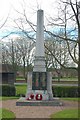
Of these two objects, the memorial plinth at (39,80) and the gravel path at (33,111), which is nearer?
the gravel path at (33,111)

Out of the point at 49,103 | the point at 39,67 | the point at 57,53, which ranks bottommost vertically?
the point at 49,103

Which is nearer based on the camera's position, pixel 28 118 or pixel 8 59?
pixel 28 118

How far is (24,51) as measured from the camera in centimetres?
4306

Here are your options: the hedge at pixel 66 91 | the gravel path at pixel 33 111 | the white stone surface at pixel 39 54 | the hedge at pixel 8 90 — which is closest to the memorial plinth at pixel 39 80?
the white stone surface at pixel 39 54

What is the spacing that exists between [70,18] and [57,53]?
18412 mm

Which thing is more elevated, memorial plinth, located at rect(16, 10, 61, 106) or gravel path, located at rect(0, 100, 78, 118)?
memorial plinth, located at rect(16, 10, 61, 106)

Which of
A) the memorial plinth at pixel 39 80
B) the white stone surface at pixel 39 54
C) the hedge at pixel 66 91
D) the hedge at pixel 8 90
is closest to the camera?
the memorial plinth at pixel 39 80

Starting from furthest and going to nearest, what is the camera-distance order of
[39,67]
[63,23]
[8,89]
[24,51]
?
[24,51] < [8,89] < [63,23] < [39,67]

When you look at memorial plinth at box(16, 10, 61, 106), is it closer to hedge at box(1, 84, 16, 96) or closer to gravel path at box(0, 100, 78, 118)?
gravel path at box(0, 100, 78, 118)

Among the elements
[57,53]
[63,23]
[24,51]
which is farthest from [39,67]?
[24,51]

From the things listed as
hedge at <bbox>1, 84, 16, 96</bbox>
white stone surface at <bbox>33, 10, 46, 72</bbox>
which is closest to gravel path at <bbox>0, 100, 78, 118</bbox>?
white stone surface at <bbox>33, 10, 46, 72</bbox>

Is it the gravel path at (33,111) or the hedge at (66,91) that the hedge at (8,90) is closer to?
the hedge at (66,91)

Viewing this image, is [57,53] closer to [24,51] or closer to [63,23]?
[24,51]

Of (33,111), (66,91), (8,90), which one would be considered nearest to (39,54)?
(33,111)
